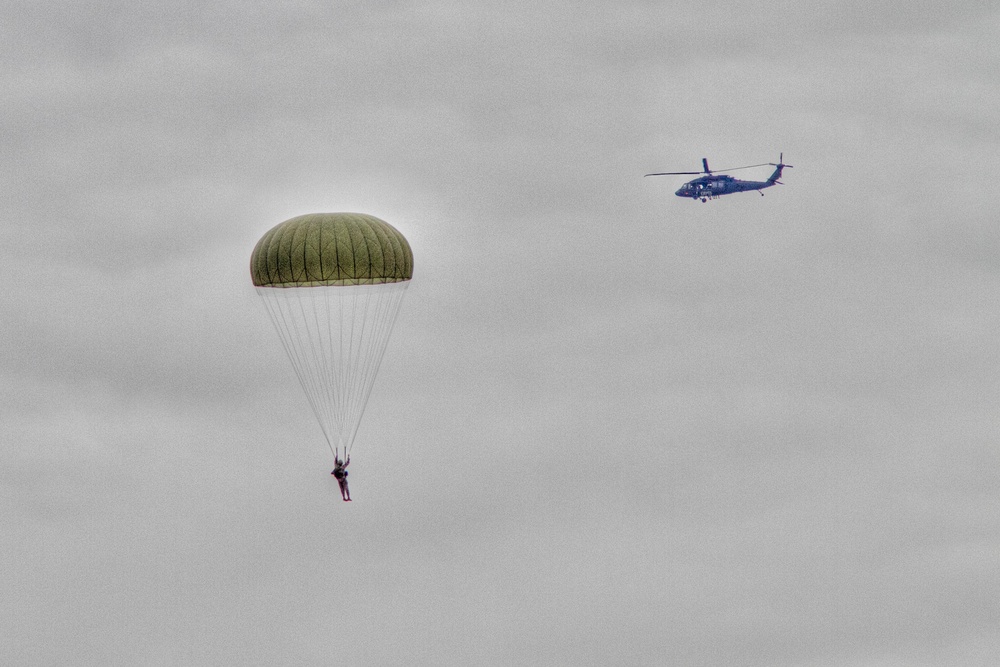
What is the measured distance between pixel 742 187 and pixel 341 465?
70.4 m

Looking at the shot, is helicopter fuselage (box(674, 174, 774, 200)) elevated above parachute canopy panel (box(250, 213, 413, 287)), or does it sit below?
above

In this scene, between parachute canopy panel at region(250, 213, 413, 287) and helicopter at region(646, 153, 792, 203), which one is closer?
parachute canopy panel at region(250, 213, 413, 287)

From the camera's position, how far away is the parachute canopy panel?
7219 centimetres

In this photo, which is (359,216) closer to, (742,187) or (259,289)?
(259,289)

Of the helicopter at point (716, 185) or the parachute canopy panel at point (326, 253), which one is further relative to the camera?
the helicopter at point (716, 185)

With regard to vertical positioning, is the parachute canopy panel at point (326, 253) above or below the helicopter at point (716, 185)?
below

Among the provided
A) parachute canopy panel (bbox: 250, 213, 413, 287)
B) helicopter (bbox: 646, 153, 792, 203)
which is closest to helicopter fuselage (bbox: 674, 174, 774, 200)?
helicopter (bbox: 646, 153, 792, 203)

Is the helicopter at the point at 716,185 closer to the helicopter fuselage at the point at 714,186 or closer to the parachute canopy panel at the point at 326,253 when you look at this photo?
the helicopter fuselage at the point at 714,186

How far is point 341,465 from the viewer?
7225 centimetres

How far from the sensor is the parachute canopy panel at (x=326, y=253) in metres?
72.2

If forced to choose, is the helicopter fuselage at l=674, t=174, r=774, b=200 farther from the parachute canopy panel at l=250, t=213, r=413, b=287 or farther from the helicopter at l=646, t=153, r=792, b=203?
the parachute canopy panel at l=250, t=213, r=413, b=287

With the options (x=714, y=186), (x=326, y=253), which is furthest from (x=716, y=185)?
(x=326, y=253)

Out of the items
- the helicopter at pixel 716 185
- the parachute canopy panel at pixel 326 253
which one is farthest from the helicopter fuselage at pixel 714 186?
the parachute canopy panel at pixel 326 253

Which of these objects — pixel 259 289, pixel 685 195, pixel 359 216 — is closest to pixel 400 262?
pixel 359 216
